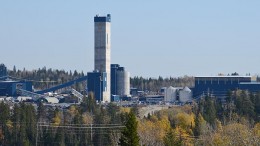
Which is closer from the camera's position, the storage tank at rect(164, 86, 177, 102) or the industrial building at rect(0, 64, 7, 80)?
the storage tank at rect(164, 86, 177, 102)

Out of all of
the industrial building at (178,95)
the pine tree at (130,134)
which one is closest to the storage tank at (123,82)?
the industrial building at (178,95)

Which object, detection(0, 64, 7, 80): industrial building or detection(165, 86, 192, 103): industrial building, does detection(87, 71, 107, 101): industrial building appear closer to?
detection(165, 86, 192, 103): industrial building

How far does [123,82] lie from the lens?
89062 mm

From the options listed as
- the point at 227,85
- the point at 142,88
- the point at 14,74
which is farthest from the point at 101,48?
the point at 14,74

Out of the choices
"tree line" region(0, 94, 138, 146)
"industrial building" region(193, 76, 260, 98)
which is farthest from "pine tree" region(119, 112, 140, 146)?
"industrial building" region(193, 76, 260, 98)

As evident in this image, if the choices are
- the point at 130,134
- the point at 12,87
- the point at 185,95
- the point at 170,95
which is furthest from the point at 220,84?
the point at 130,134

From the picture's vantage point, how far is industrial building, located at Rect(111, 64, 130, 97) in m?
88.2

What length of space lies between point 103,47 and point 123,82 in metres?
5.79

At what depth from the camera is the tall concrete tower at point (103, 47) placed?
84.8m

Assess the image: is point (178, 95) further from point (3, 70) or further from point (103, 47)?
point (3, 70)

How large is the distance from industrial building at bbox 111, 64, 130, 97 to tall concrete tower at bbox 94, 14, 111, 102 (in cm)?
243

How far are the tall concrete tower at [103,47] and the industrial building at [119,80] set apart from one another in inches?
95.8

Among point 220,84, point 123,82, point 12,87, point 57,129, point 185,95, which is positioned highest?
point 123,82

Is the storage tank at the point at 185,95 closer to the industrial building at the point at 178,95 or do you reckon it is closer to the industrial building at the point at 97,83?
the industrial building at the point at 178,95
